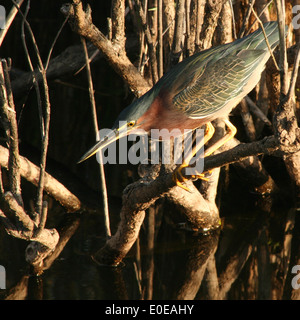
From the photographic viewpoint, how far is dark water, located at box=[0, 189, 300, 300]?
4.38 m

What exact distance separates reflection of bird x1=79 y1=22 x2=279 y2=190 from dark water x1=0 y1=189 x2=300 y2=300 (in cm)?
124

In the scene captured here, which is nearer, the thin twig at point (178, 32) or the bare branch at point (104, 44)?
the bare branch at point (104, 44)

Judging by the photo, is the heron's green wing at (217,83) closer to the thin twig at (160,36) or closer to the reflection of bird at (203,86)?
→ the reflection of bird at (203,86)

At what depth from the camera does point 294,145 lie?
9.43 ft

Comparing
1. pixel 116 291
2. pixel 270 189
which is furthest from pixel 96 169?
pixel 116 291

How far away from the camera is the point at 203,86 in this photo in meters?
4.02

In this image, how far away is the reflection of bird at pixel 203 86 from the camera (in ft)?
12.7

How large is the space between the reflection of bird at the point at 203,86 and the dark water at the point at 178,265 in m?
1.24

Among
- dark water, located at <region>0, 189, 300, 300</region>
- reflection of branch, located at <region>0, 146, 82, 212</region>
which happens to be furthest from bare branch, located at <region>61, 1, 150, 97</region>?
dark water, located at <region>0, 189, 300, 300</region>

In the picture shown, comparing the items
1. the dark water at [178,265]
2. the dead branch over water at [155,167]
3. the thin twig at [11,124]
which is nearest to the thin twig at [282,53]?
the dead branch over water at [155,167]

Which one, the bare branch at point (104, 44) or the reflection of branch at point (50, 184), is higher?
the bare branch at point (104, 44)

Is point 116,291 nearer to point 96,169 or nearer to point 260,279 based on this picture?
point 260,279

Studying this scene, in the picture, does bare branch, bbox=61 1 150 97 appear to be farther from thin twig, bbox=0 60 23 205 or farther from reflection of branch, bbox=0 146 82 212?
reflection of branch, bbox=0 146 82 212
